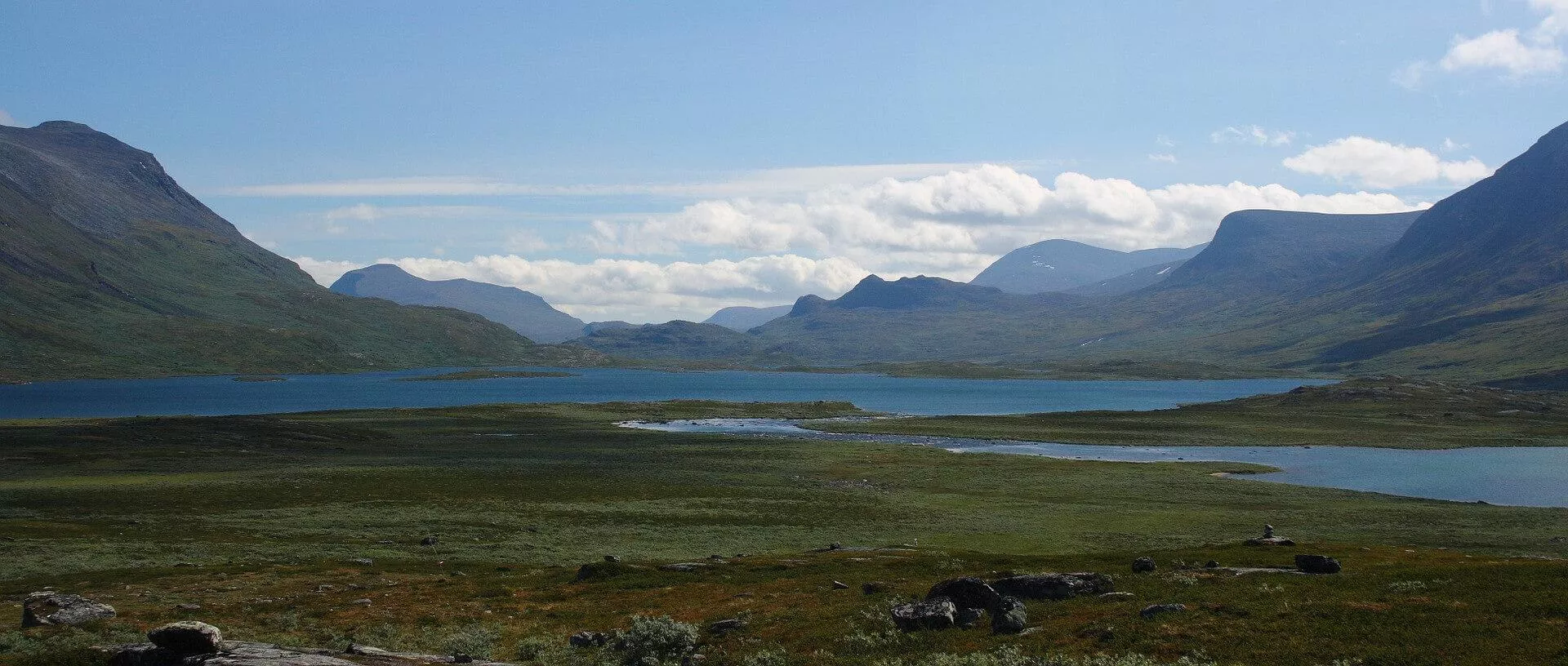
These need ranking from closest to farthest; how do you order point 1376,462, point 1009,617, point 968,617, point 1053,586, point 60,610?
point 1009,617
point 968,617
point 1053,586
point 60,610
point 1376,462

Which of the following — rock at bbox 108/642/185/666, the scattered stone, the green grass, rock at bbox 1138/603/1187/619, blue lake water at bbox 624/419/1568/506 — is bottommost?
blue lake water at bbox 624/419/1568/506

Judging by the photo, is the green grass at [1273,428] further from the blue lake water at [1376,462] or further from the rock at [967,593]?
the rock at [967,593]

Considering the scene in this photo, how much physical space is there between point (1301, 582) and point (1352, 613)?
21.6 feet

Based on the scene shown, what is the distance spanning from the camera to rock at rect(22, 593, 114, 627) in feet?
111

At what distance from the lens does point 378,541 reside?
6331 cm

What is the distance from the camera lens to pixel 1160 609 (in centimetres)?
3022

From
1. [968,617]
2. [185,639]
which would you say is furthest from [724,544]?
[185,639]

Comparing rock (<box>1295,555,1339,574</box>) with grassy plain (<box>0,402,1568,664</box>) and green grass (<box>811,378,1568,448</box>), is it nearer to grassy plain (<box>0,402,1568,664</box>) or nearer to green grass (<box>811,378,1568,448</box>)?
grassy plain (<box>0,402,1568,664</box>)

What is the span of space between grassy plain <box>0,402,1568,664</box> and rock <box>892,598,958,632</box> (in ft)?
2.37

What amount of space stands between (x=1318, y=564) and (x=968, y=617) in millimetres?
16995

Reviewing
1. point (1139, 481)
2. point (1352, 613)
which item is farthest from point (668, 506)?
point (1352, 613)

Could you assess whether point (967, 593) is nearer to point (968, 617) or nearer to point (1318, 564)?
point (968, 617)

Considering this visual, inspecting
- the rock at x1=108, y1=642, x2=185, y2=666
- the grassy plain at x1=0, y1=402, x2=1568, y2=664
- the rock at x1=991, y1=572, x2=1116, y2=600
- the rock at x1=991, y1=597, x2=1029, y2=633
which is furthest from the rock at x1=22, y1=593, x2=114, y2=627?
the rock at x1=991, y1=572, x2=1116, y2=600

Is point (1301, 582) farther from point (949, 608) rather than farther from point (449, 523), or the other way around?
point (449, 523)
